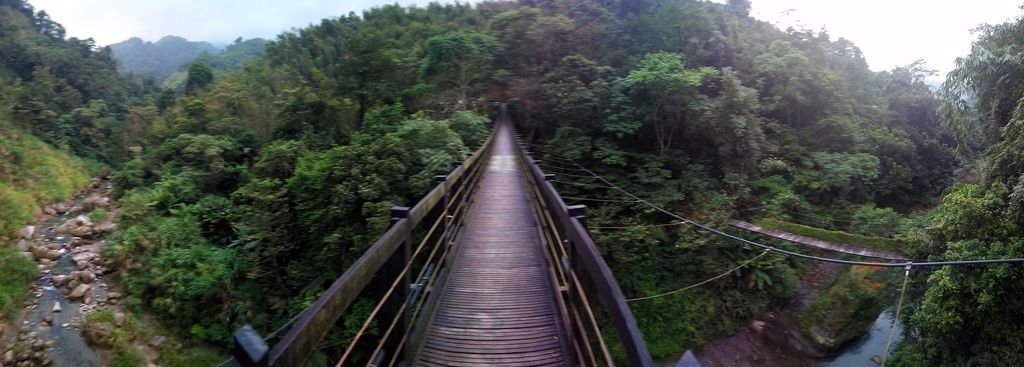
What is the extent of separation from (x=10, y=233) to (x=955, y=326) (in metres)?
18.0

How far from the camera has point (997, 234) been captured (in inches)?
215

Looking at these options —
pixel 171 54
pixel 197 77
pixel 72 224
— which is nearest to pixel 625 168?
pixel 72 224

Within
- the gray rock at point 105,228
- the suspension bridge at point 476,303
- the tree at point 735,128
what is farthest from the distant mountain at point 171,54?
the suspension bridge at point 476,303

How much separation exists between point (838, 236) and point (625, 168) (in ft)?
16.2

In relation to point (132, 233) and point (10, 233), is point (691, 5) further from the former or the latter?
point (10, 233)

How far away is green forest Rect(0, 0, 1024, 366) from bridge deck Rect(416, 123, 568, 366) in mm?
3552

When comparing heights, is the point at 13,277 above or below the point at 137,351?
above

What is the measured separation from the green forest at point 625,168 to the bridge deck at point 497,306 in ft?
11.7

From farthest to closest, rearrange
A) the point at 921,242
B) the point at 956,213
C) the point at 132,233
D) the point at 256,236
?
the point at 132,233 < the point at 256,236 < the point at 921,242 < the point at 956,213

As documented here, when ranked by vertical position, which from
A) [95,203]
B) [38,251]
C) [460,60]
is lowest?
[38,251]

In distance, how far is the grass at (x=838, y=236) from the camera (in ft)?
29.1

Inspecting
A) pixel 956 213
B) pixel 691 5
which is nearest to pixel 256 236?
pixel 956 213

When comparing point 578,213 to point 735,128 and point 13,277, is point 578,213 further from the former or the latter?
point 13,277

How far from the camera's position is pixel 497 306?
10.1ft
